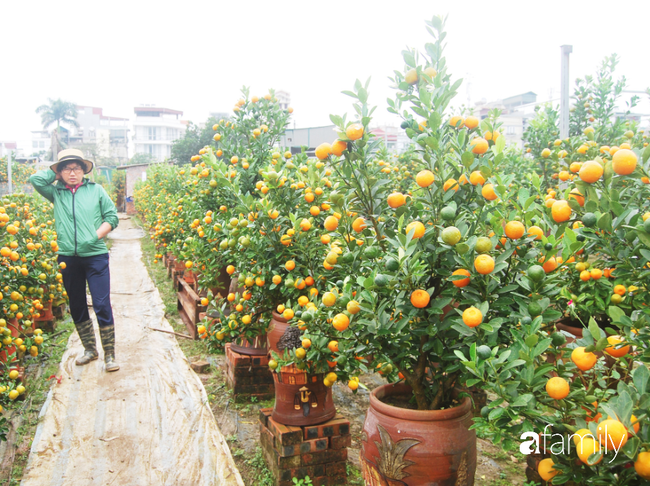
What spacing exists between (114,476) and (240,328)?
39.0 inches

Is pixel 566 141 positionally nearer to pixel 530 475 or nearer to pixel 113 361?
pixel 530 475

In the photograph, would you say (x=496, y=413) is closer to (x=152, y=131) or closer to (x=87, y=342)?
(x=87, y=342)

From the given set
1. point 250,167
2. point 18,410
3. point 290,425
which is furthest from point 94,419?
point 250,167

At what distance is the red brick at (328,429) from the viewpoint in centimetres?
221

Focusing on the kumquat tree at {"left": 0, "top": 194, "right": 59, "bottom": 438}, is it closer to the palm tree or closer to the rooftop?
the palm tree

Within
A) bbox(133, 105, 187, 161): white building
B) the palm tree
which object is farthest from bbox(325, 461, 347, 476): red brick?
bbox(133, 105, 187, 161): white building

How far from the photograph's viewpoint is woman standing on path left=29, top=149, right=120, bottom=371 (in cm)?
351

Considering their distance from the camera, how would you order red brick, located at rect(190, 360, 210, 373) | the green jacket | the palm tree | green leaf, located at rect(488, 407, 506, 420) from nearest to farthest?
green leaf, located at rect(488, 407, 506, 420)
the green jacket
red brick, located at rect(190, 360, 210, 373)
the palm tree

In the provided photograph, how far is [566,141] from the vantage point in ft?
11.8

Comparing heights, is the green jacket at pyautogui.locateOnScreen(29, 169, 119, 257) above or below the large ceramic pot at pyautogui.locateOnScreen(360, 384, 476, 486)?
above

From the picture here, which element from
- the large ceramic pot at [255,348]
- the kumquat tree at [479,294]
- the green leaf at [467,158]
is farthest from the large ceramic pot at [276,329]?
the green leaf at [467,158]

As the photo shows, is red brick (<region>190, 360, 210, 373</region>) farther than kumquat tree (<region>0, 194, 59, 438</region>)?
Yes

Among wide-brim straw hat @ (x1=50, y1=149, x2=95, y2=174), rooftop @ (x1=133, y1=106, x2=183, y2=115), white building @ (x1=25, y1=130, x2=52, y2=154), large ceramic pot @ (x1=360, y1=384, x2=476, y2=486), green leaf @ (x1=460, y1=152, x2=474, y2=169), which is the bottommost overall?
large ceramic pot @ (x1=360, y1=384, x2=476, y2=486)

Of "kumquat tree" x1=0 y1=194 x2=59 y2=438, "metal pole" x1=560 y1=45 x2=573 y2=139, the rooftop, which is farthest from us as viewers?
the rooftop
